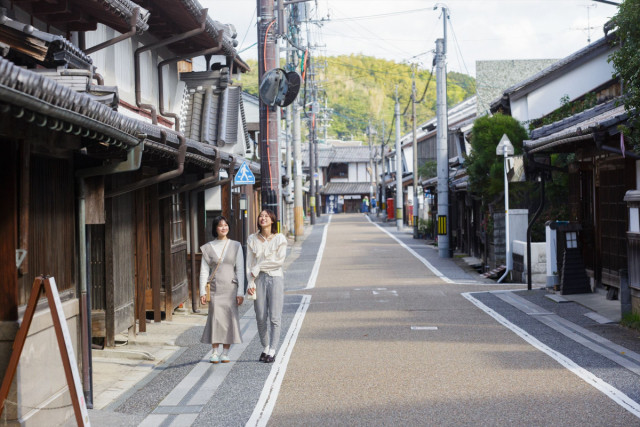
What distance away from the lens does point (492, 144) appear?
24266 millimetres

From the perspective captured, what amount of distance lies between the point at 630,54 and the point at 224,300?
6.28 metres

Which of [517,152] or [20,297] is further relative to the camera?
[517,152]

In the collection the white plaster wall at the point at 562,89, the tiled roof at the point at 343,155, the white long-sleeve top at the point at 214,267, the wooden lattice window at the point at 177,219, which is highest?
the tiled roof at the point at 343,155

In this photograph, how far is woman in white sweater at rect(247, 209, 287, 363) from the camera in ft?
35.9

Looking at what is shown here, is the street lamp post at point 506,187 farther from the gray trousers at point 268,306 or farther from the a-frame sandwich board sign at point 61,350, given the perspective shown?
the a-frame sandwich board sign at point 61,350

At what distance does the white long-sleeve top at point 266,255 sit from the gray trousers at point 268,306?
0.10m

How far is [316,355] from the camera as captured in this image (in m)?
11.1

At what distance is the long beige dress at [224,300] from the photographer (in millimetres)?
10906

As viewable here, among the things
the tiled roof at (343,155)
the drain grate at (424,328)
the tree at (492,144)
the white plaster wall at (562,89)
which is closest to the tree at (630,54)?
the drain grate at (424,328)

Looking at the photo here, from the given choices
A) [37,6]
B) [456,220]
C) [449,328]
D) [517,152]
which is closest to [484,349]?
[449,328]

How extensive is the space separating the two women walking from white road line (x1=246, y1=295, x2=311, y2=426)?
1.31 ft

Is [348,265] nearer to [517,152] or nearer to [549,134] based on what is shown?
[517,152]

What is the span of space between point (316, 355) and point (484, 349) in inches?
87.9

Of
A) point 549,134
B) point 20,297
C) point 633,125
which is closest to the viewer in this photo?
point 20,297
